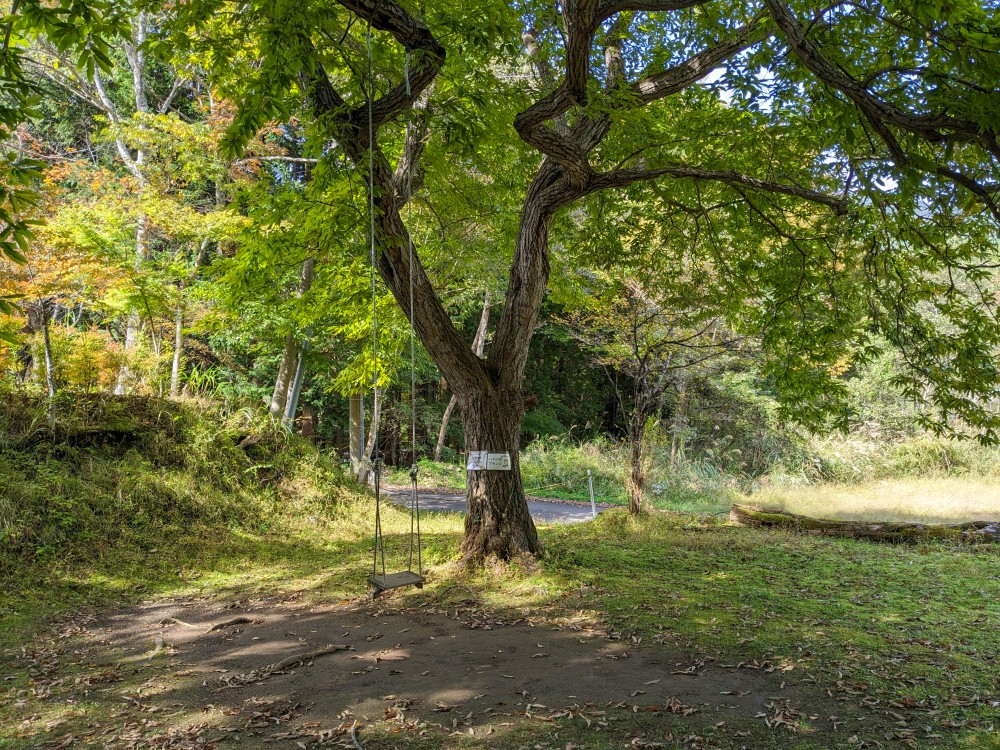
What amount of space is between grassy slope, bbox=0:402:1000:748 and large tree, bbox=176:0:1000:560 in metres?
Answer: 1.51

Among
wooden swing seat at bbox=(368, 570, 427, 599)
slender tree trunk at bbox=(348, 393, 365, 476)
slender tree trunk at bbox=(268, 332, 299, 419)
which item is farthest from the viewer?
slender tree trunk at bbox=(348, 393, 365, 476)

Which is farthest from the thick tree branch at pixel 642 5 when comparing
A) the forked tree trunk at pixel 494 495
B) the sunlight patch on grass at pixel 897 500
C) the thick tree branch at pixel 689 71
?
the sunlight patch on grass at pixel 897 500

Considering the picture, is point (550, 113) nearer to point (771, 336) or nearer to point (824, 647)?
point (771, 336)

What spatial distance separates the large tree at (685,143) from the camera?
14.0 ft

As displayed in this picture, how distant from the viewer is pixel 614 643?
4895 millimetres

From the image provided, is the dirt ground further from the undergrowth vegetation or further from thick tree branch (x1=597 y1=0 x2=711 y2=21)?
thick tree branch (x1=597 y1=0 x2=711 y2=21)

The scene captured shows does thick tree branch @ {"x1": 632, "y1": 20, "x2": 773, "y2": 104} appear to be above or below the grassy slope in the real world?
above

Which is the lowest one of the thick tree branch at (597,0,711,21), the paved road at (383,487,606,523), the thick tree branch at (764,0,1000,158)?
the paved road at (383,487,606,523)

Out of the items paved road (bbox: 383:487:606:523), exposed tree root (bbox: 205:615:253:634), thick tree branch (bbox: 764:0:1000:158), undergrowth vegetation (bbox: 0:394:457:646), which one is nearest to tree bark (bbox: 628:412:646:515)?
paved road (bbox: 383:487:606:523)

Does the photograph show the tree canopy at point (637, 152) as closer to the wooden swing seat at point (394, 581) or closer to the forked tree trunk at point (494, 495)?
the forked tree trunk at point (494, 495)

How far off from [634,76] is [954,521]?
933cm

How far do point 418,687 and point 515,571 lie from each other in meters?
2.49

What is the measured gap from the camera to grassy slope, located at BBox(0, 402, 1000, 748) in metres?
4.36

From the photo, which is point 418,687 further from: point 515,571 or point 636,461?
point 636,461
